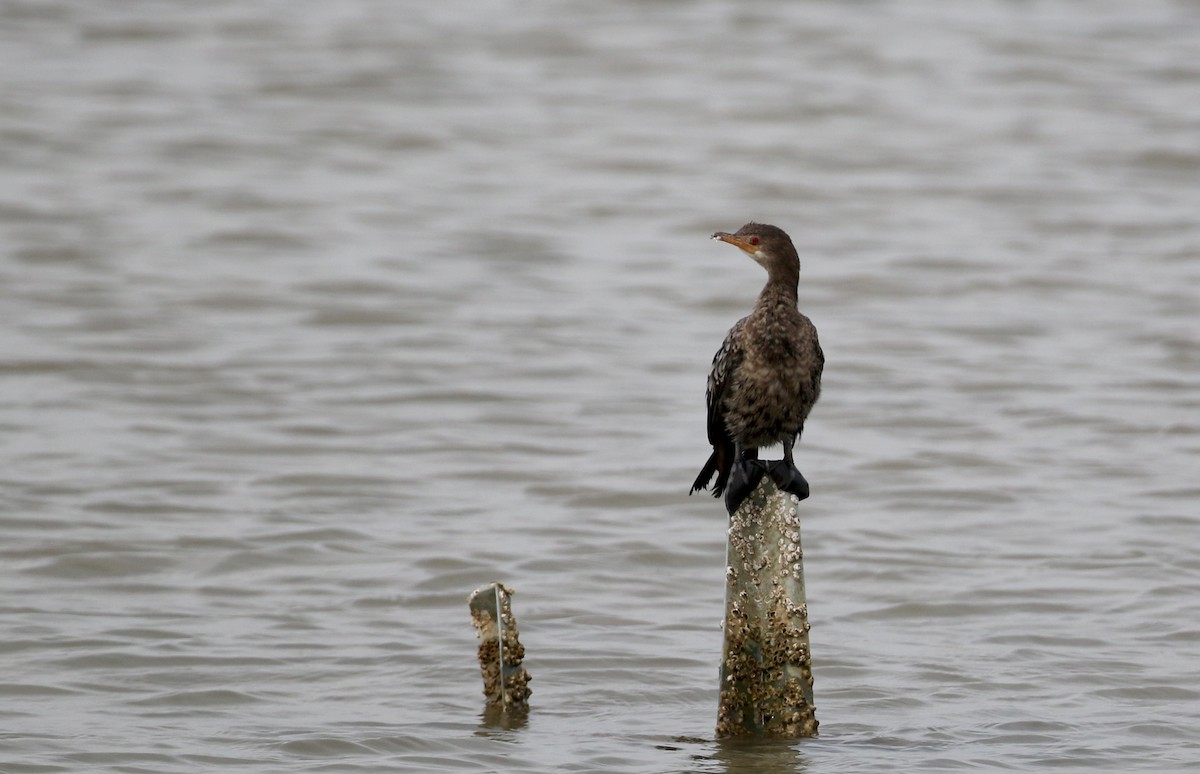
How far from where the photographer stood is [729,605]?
6.33 metres

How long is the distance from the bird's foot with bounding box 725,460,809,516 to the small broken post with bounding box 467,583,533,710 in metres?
1.03

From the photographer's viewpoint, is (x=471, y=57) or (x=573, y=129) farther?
(x=471, y=57)

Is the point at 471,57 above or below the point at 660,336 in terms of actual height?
above

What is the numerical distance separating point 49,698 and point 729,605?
2.88 meters

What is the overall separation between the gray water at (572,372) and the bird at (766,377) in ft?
3.68

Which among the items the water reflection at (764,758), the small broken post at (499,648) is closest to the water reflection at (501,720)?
the small broken post at (499,648)

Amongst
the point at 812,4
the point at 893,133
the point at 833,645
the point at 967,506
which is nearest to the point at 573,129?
the point at 893,133

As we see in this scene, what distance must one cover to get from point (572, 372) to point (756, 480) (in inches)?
287

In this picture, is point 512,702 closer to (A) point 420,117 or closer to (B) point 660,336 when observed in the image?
(B) point 660,336

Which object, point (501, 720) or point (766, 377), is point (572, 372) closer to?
point (501, 720)

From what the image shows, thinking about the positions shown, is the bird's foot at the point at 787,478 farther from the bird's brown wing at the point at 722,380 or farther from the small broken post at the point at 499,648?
the small broken post at the point at 499,648

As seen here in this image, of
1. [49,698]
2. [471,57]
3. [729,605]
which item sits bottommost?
[49,698]

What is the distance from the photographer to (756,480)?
241 inches

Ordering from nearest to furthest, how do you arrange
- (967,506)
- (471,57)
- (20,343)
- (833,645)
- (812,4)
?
(833,645)
(967,506)
(20,343)
(471,57)
(812,4)
